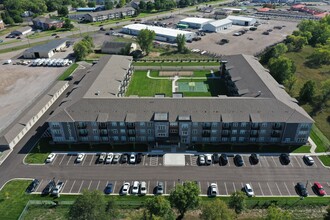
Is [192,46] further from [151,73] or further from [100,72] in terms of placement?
[100,72]

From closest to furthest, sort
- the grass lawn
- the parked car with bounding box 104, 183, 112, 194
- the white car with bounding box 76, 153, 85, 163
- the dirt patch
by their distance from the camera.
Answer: the parked car with bounding box 104, 183, 112, 194, the white car with bounding box 76, 153, 85, 163, the grass lawn, the dirt patch

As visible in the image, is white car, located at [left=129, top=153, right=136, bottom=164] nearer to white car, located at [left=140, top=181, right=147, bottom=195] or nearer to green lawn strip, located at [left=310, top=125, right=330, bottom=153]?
white car, located at [left=140, top=181, right=147, bottom=195]

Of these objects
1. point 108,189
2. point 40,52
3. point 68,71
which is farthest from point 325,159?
point 40,52

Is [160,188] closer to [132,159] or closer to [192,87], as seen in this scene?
[132,159]

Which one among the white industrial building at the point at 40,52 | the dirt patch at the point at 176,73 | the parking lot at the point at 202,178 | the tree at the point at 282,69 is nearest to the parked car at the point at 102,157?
the parking lot at the point at 202,178

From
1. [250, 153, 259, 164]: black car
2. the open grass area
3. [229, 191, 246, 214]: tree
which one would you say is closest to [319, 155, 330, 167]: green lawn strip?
[250, 153, 259, 164]: black car

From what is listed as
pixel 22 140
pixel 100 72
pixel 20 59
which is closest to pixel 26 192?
pixel 22 140
